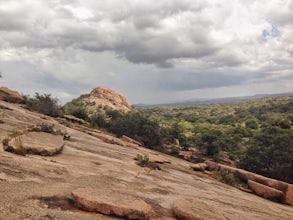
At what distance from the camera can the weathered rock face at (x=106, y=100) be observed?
80562mm

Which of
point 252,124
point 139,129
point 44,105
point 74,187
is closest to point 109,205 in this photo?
point 74,187

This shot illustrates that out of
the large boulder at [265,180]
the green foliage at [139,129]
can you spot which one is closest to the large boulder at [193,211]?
the large boulder at [265,180]

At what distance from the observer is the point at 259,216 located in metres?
11.4

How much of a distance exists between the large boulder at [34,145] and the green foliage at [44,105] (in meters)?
20.6

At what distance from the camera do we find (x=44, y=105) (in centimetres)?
3547

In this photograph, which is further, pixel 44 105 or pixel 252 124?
pixel 252 124

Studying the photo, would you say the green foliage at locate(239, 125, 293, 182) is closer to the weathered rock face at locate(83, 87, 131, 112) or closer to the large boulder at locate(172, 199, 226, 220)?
the large boulder at locate(172, 199, 226, 220)

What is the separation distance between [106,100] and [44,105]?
49335mm

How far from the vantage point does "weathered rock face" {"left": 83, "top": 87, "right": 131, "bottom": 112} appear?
264 feet

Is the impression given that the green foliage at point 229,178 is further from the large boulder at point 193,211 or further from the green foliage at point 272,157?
the large boulder at point 193,211

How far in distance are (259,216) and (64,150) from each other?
8730 millimetres

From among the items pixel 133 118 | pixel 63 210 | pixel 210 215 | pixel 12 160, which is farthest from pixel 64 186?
pixel 133 118

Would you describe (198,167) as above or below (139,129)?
below

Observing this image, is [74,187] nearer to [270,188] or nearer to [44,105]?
[270,188]
